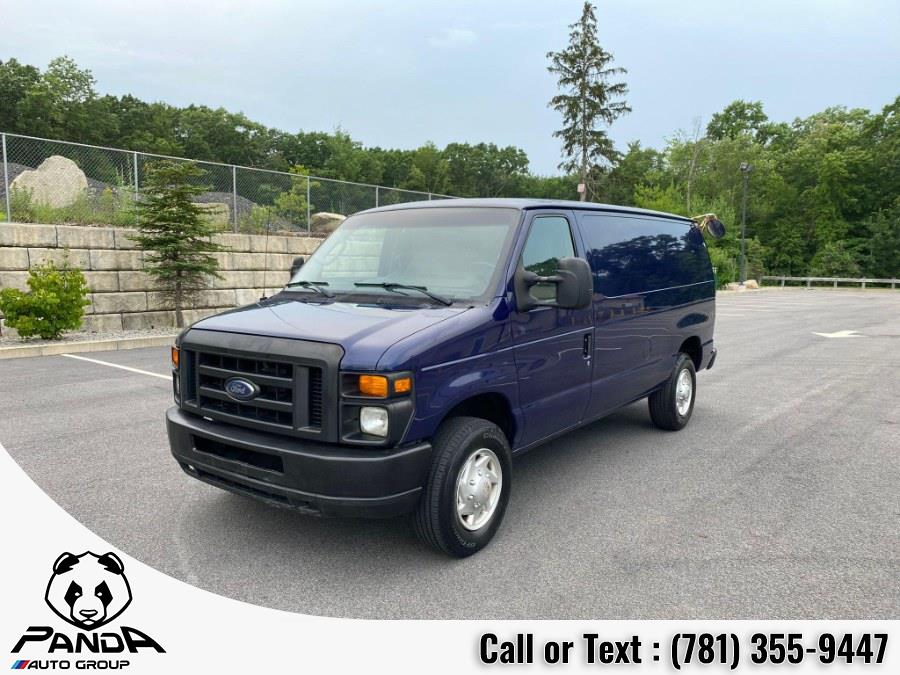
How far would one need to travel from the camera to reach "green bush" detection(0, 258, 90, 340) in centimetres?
1155

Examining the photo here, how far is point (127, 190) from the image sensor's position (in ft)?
49.2

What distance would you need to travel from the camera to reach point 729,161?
66.2m

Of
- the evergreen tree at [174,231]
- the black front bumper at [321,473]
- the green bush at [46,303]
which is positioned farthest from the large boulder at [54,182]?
the black front bumper at [321,473]

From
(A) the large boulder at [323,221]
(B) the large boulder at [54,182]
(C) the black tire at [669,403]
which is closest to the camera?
(C) the black tire at [669,403]

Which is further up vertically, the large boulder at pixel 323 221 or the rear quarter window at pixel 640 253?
the large boulder at pixel 323 221

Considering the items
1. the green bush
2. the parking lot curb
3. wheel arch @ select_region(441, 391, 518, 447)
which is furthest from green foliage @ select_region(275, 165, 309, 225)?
wheel arch @ select_region(441, 391, 518, 447)

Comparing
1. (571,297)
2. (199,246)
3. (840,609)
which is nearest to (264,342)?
(571,297)

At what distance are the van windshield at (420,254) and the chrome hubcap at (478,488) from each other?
0.97 m

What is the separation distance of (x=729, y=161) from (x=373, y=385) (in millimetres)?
70799

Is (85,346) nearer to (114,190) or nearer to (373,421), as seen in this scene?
(114,190)

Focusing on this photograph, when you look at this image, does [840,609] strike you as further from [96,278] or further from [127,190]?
[127,190]

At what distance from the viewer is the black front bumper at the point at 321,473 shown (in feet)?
11.1

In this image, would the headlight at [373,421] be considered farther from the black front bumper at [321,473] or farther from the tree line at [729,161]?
the tree line at [729,161]

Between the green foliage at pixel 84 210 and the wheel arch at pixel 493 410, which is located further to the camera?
the green foliage at pixel 84 210
